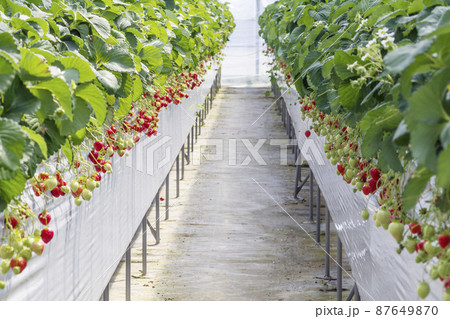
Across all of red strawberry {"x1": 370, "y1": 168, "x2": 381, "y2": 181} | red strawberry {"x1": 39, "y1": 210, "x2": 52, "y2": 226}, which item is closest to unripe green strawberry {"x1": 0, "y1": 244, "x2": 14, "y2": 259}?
red strawberry {"x1": 39, "y1": 210, "x2": 52, "y2": 226}

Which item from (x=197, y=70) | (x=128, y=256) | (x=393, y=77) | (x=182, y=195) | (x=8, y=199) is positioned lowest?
(x=182, y=195)

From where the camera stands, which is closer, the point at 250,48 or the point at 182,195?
the point at 182,195

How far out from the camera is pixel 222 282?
4168mm

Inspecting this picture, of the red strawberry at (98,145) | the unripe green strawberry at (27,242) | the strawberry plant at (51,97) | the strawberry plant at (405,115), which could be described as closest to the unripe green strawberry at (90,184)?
the strawberry plant at (51,97)

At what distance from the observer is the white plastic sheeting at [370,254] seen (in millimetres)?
1652

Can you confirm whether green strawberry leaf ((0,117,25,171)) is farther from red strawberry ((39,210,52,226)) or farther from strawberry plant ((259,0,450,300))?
strawberry plant ((259,0,450,300))

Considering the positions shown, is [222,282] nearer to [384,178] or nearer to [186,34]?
[186,34]

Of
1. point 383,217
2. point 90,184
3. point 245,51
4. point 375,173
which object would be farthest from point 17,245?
point 245,51

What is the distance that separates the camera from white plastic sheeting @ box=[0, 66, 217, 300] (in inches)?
69.8

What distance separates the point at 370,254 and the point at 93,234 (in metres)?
1.07

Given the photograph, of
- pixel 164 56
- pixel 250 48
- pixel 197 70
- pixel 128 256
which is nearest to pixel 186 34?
pixel 164 56

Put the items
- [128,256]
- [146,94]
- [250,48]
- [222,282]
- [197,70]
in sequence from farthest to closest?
1. [250,48]
2. [197,70]
3. [222,282]
4. [128,256]
5. [146,94]

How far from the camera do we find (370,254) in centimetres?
223

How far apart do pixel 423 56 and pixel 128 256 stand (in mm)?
2957
